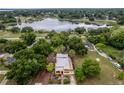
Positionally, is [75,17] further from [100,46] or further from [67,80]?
[67,80]

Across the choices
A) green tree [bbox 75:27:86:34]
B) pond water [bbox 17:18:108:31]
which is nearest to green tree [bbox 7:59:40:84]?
pond water [bbox 17:18:108:31]

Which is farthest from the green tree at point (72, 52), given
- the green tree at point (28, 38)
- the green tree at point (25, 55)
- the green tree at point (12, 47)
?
the green tree at point (28, 38)

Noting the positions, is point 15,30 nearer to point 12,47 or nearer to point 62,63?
point 12,47

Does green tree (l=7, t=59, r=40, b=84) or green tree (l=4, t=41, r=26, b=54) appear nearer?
green tree (l=7, t=59, r=40, b=84)

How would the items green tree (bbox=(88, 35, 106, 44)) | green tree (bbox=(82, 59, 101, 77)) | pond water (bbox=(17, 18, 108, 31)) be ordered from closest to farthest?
green tree (bbox=(82, 59, 101, 77))
green tree (bbox=(88, 35, 106, 44))
pond water (bbox=(17, 18, 108, 31))

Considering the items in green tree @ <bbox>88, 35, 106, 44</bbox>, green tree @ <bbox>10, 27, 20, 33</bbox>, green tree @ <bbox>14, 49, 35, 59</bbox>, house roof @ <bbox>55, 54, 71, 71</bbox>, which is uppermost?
green tree @ <bbox>10, 27, 20, 33</bbox>

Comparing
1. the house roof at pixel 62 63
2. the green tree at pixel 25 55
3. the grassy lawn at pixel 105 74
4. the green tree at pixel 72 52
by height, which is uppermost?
the green tree at pixel 25 55

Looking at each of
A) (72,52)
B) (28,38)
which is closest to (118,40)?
(72,52)

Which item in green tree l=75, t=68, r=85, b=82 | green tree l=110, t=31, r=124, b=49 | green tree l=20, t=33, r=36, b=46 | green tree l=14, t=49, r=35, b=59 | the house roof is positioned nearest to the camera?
green tree l=75, t=68, r=85, b=82

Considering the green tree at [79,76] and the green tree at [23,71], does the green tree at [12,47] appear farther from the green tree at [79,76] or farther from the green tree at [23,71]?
the green tree at [79,76]

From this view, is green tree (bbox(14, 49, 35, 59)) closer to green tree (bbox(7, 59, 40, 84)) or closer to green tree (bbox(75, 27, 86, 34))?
green tree (bbox(7, 59, 40, 84))
